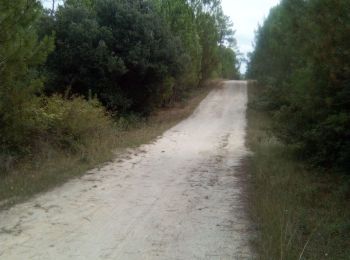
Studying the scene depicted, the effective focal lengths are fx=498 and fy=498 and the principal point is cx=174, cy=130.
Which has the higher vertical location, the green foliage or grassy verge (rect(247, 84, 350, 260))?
the green foliage

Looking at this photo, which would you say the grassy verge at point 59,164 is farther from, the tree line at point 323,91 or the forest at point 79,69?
the tree line at point 323,91

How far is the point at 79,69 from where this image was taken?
22875 millimetres

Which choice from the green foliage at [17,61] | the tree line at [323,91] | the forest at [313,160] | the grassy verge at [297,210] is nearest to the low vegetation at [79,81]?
the green foliage at [17,61]

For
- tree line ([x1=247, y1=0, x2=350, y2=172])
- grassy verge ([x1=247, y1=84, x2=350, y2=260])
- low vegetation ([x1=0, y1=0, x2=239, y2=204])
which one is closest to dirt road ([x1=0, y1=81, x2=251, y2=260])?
grassy verge ([x1=247, y1=84, x2=350, y2=260])

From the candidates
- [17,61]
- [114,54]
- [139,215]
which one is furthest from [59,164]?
[114,54]

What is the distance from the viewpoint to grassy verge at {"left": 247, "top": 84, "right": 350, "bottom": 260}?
6.89m

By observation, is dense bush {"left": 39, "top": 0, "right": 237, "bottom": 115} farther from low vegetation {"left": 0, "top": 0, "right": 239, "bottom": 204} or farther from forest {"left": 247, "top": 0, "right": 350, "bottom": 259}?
forest {"left": 247, "top": 0, "right": 350, "bottom": 259}

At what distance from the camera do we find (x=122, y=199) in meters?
9.79

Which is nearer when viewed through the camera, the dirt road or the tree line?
the dirt road

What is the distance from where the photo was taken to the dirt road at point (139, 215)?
22.5 feet

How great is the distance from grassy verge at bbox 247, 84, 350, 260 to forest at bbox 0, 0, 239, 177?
19.3 feet

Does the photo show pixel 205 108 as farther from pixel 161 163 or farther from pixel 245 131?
pixel 161 163

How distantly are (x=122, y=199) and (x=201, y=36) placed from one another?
40299mm

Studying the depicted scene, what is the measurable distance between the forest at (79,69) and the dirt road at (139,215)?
237 centimetres
